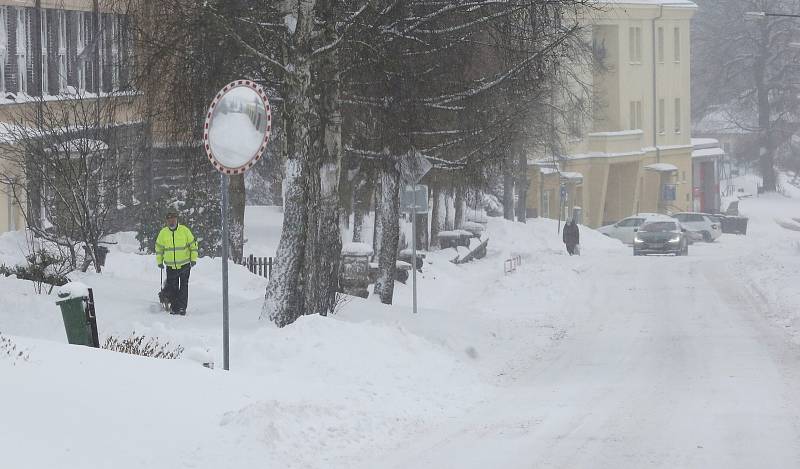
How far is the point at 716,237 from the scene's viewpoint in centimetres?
6312

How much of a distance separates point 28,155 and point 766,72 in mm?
72736

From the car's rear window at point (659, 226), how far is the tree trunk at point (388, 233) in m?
27.5

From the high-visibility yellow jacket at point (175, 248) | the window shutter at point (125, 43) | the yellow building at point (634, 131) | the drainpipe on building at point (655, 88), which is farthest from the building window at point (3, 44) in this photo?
the drainpipe on building at point (655, 88)

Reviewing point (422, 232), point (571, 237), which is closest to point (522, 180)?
point (571, 237)

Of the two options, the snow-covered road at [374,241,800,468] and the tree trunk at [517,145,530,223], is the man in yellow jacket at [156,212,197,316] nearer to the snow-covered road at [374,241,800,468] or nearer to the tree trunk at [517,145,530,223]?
the snow-covered road at [374,241,800,468]

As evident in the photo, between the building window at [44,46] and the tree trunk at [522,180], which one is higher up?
the building window at [44,46]

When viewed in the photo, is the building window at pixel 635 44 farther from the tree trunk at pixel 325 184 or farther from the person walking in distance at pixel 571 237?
the tree trunk at pixel 325 184

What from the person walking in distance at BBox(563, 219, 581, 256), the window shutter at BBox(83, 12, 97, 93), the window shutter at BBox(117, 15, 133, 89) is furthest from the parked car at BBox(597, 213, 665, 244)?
the window shutter at BBox(117, 15, 133, 89)

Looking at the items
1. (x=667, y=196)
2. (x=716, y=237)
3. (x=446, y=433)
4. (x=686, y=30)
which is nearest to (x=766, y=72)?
(x=686, y=30)

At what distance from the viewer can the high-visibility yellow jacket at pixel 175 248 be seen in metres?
18.9

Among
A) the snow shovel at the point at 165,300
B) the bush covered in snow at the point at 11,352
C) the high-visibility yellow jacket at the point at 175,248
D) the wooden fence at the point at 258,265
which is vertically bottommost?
the wooden fence at the point at 258,265

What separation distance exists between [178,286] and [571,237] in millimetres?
29987

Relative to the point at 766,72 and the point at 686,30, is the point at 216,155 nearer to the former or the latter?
the point at 686,30

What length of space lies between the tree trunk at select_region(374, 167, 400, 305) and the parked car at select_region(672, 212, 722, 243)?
133ft
